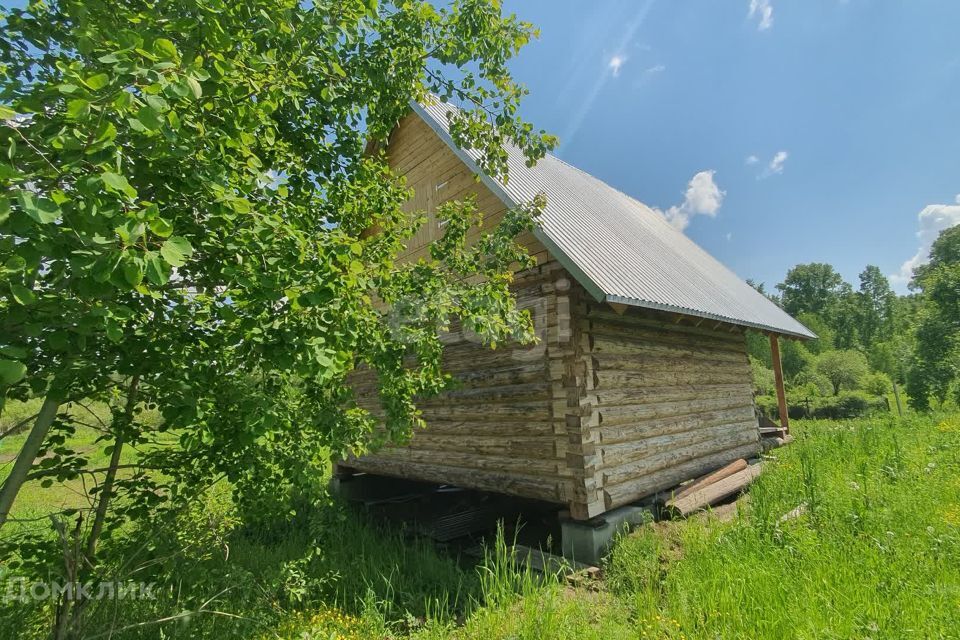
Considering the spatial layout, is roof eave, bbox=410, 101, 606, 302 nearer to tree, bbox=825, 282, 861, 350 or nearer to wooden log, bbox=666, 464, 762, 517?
wooden log, bbox=666, 464, 762, 517

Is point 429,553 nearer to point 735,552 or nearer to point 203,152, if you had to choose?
point 735,552

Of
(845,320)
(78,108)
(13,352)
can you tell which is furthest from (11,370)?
(845,320)

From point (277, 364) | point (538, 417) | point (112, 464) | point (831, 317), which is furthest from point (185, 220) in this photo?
point (831, 317)

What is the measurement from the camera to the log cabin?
5.87 meters

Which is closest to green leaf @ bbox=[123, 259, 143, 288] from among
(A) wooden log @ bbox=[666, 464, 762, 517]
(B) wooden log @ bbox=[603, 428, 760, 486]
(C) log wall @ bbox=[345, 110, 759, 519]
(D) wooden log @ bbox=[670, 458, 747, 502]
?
(C) log wall @ bbox=[345, 110, 759, 519]

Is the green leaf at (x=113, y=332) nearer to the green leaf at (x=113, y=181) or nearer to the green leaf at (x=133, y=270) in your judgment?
the green leaf at (x=133, y=270)

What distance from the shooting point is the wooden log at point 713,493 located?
630 cm

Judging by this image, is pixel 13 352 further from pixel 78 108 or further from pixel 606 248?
pixel 606 248

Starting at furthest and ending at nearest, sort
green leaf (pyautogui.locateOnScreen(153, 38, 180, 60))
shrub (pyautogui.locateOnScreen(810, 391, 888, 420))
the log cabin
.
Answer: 1. shrub (pyautogui.locateOnScreen(810, 391, 888, 420))
2. the log cabin
3. green leaf (pyautogui.locateOnScreen(153, 38, 180, 60))

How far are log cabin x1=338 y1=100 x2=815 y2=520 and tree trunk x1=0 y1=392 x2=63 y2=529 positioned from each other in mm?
3897

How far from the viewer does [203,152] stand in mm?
2465

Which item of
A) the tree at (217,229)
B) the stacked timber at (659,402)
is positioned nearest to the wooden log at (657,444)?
the stacked timber at (659,402)

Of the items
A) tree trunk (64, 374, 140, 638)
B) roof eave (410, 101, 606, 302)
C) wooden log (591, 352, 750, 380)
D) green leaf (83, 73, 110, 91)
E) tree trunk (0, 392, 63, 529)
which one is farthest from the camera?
wooden log (591, 352, 750, 380)

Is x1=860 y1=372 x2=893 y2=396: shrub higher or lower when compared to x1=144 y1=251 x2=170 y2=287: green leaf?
higher
